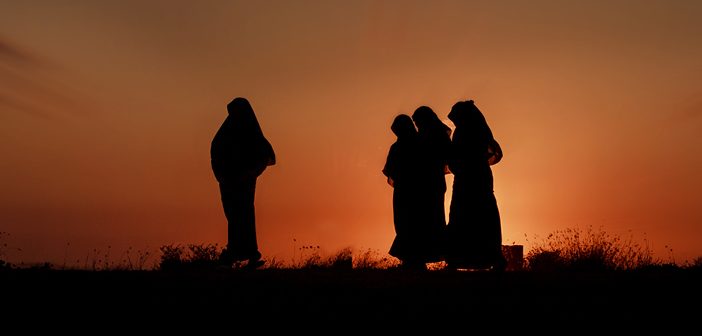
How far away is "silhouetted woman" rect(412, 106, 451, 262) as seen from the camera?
49.4ft

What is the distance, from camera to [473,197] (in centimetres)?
1391

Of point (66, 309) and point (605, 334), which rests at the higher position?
point (66, 309)

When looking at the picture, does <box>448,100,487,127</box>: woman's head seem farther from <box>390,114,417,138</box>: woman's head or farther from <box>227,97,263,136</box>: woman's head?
<box>227,97,263,136</box>: woman's head

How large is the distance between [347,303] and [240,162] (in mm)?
7311

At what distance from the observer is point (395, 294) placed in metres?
8.48

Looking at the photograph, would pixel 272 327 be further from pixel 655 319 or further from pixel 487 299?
pixel 655 319

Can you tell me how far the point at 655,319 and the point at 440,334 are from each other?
1.97 meters

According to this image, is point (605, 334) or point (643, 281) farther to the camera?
point (643, 281)

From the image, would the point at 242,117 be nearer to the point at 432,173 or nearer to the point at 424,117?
the point at 424,117

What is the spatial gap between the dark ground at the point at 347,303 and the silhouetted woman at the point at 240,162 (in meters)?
4.51

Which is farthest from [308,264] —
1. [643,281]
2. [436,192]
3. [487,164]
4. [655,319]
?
[655,319]

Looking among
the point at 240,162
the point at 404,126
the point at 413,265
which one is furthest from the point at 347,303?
the point at 404,126

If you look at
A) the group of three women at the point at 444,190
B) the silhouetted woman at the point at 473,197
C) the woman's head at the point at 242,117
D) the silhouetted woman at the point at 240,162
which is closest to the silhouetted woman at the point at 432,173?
the group of three women at the point at 444,190

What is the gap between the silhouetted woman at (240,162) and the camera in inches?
578
